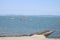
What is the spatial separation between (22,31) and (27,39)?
2.73 meters

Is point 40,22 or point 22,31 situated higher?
point 40,22

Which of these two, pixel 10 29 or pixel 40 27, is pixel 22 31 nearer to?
pixel 10 29

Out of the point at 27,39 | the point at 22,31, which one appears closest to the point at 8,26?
the point at 22,31

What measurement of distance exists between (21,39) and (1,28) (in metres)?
2.70

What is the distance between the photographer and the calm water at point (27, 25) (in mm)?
5031

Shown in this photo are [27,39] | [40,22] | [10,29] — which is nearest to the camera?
[27,39]

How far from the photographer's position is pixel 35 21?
512 centimetres

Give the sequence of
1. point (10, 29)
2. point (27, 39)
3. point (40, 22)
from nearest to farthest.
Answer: point (27, 39) → point (40, 22) → point (10, 29)

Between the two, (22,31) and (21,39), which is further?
(22,31)

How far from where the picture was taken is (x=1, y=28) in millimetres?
Answer: 5309

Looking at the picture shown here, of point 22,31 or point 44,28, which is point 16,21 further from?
point 44,28

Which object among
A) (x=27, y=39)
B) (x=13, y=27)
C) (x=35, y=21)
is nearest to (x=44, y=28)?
(x=35, y=21)

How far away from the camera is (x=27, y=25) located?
18.1 ft

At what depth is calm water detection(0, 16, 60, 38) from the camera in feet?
16.5
